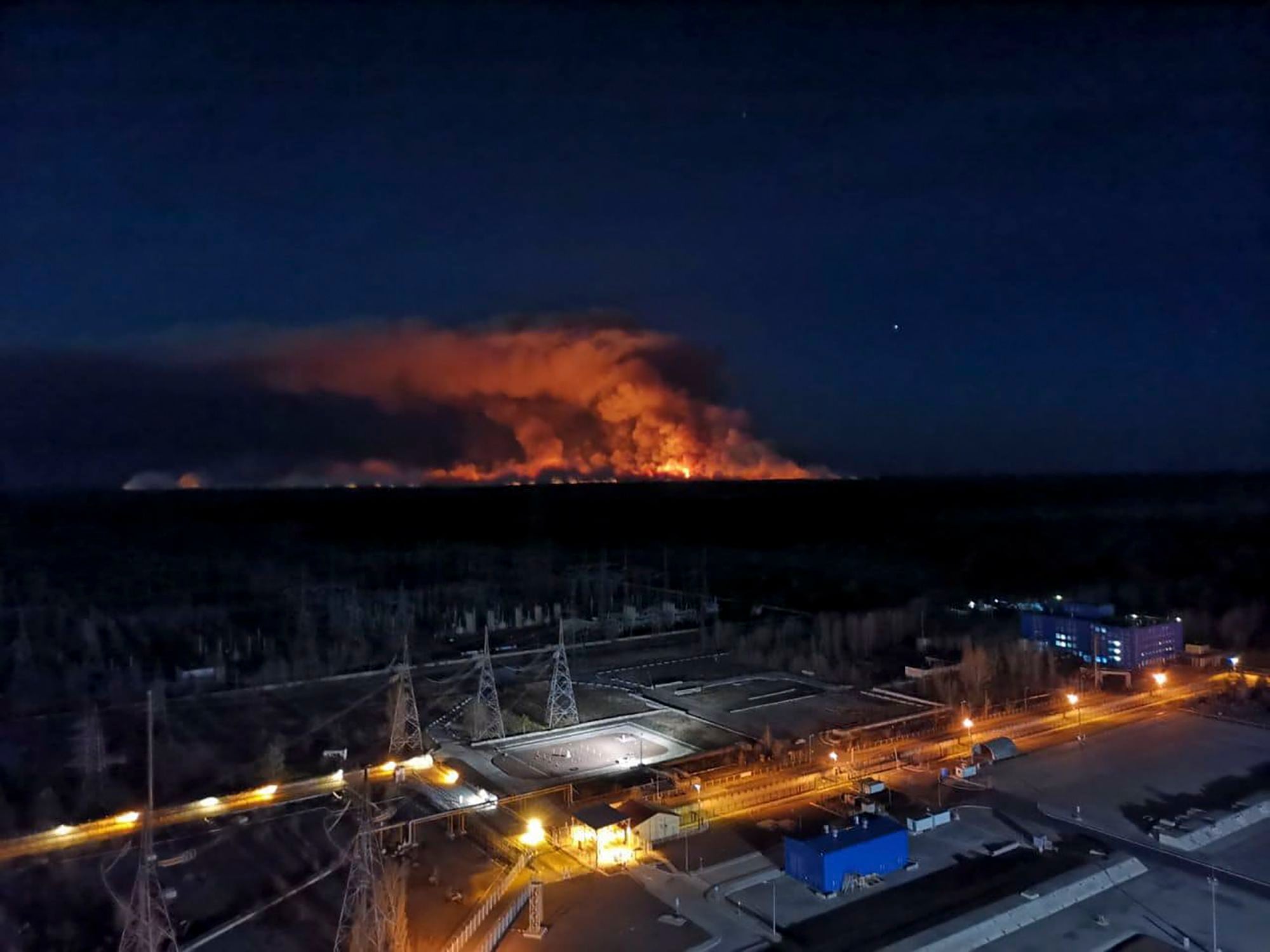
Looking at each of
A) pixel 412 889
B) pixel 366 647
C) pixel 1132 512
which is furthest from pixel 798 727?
pixel 1132 512

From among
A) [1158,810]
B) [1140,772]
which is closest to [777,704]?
[1140,772]


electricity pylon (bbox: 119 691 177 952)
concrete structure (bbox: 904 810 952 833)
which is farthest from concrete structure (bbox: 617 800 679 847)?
electricity pylon (bbox: 119 691 177 952)

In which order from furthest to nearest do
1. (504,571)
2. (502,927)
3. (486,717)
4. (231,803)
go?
(504,571), (486,717), (231,803), (502,927)

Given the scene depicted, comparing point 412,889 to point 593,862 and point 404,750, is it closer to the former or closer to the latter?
point 593,862

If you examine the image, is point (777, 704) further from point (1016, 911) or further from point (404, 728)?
point (1016, 911)

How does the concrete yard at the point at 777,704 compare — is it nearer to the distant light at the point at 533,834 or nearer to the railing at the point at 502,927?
the distant light at the point at 533,834

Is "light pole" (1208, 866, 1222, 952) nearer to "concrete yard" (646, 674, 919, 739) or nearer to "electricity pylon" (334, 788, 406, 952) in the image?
"concrete yard" (646, 674, 919, 739)
